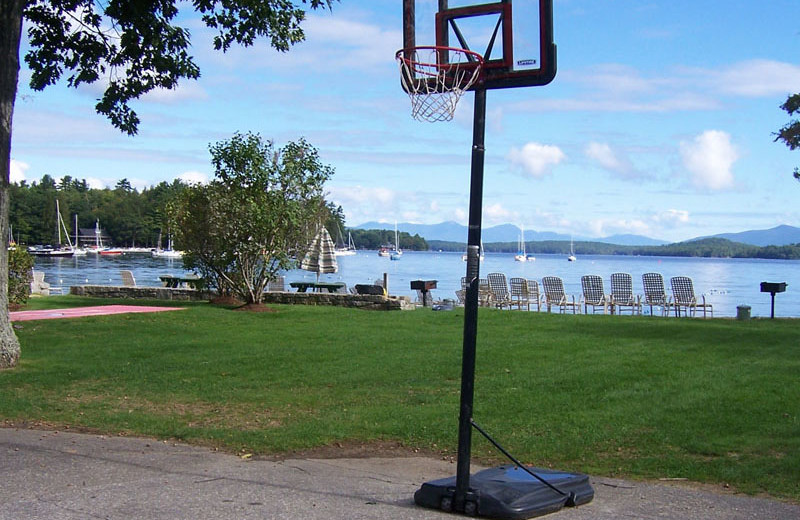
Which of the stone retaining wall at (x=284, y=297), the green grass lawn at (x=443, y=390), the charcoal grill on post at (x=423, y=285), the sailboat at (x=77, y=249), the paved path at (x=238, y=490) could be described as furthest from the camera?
the sailboat at (x=77, y=249)

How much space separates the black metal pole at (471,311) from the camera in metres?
5.68

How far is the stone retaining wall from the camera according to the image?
23194mm

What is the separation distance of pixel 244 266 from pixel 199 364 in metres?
9.78

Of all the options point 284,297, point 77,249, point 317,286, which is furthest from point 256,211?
point 77,249

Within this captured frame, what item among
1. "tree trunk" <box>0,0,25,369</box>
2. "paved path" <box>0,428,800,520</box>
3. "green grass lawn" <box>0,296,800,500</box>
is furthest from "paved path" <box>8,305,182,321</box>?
"paved path" <box>0,428,800,520</box>

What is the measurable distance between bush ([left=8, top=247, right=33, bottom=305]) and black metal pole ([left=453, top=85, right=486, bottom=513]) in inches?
721

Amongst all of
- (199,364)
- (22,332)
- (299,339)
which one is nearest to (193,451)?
(199,364)

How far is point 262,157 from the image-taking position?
70.5ft

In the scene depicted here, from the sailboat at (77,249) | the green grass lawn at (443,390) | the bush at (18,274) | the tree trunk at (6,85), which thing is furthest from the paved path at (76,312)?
the sailboat at (77,249)

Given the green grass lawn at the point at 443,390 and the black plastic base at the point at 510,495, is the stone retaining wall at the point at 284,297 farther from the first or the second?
the black plastic base at the point at 510,495

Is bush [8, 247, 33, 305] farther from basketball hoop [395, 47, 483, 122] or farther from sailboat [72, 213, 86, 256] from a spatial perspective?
sailboat [72, 213, 86, 256]

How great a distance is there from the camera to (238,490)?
6.05 metres

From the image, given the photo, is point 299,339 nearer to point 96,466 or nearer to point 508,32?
point 96,466

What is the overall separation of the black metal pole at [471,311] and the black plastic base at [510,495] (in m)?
0.08
